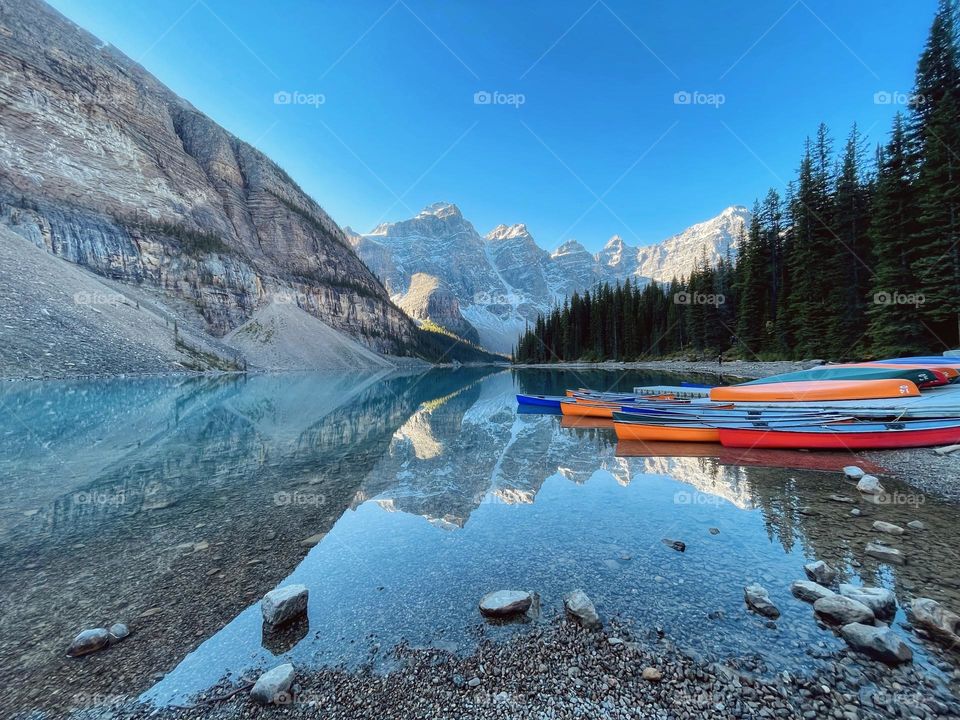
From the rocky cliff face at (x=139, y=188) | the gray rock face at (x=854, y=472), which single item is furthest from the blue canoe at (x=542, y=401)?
the rocky cliff face at (x=139, y=188)

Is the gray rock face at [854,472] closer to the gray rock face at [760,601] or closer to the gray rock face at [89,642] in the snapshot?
the gray rock face at [760,601]

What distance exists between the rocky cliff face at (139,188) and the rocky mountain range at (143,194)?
0.88 ft

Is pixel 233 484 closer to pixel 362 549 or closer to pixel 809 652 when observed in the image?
pixel 362 549

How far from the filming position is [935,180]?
86.1 feet

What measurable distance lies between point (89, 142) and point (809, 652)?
398ft

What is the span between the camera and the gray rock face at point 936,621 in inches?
160

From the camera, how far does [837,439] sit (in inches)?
490

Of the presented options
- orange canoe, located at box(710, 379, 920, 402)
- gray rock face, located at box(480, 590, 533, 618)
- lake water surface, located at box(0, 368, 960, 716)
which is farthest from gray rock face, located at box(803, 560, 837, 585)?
Answer: orange canoe, located at box(710, 379, 920, 402)

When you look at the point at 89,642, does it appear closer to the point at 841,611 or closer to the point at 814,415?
the point at 841,611

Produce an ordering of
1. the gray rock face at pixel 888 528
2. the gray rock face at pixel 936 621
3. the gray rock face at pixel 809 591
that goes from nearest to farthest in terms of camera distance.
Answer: the gray rock face at pixel 936 621 → the gray rock face at pixel 809 591 → the gray rock face at pixel 888 528

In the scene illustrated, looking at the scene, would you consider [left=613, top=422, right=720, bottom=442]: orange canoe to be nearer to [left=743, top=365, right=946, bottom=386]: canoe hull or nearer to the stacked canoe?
the stacked canoe

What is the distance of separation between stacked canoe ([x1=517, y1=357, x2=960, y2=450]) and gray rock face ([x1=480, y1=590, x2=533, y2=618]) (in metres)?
11.8

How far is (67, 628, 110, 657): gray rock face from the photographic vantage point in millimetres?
4246

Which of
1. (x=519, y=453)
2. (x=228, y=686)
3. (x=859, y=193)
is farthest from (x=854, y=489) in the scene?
(x=859, y=193)
